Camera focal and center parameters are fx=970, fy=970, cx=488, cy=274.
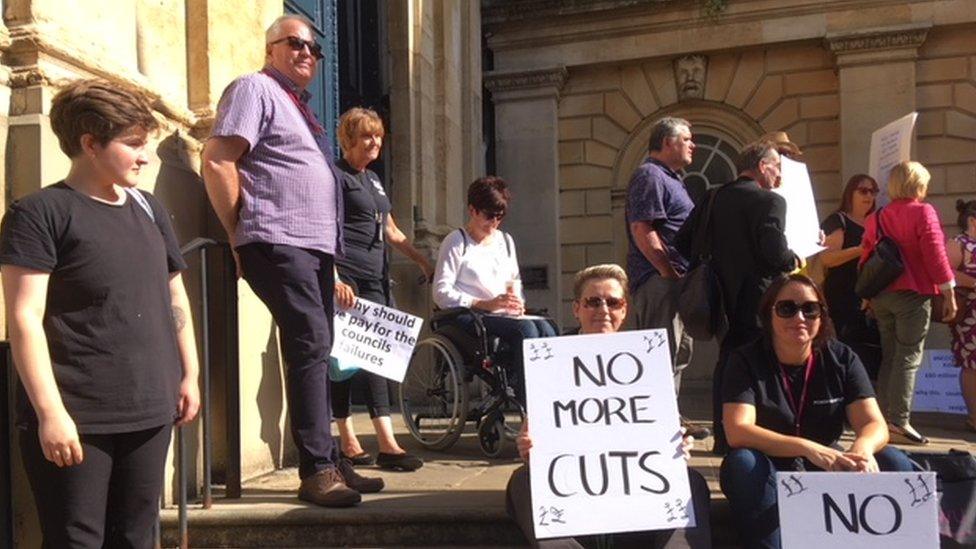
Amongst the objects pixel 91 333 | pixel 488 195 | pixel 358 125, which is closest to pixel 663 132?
pixel 488 195

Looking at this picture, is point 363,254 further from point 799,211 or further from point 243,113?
point 799,211

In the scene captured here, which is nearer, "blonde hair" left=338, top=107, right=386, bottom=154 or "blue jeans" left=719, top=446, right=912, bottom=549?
"blue jeans" left=719, top=446, right=912, bottom=549

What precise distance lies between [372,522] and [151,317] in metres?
1.53

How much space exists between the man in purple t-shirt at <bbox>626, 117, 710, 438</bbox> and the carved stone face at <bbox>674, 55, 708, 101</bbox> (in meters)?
7.65

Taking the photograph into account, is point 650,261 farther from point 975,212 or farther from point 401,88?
point 401,88

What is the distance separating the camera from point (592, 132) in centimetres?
1327

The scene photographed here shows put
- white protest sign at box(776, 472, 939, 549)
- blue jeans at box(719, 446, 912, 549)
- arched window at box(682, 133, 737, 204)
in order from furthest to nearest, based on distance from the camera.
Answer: arched window at box(682, 133, 737, 204)
blue jeans at box(719, 446, 912, 549)
white protest sign at box(776, 472, 939, 549)

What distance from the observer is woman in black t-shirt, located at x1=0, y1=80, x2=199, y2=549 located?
2.56 m

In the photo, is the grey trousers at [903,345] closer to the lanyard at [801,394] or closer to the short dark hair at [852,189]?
the short dark hair at [852,189]

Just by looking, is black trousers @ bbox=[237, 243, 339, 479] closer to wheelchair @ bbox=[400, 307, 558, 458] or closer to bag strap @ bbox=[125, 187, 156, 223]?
bag strap @ bbox=[125, 187, 156, 223]

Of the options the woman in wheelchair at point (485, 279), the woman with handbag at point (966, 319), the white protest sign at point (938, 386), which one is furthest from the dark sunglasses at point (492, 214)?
the white protest sign at point (938, 386)

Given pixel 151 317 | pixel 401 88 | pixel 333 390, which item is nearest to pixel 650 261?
pixel 333 390

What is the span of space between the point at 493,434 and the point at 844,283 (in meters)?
2.88

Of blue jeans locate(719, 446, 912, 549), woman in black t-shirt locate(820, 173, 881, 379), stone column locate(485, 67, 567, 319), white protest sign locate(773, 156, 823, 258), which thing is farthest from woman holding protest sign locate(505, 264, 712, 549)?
stone column locate(485, 67, 567, 319)
